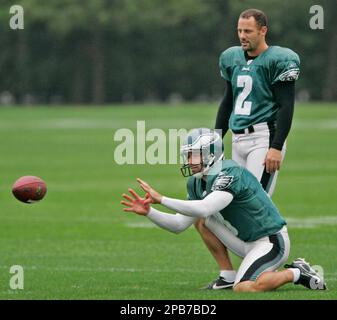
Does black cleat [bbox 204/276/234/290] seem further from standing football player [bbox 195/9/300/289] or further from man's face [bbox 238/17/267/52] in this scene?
man's face [bbox 238/17/267/52]

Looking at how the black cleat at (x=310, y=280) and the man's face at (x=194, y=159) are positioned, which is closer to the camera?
the man's face at (x=194, y=159)

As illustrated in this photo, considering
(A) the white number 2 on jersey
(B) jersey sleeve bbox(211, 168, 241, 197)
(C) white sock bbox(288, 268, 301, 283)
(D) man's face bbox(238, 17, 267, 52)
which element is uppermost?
(D) man's face bbox(238, 17, 267, 52)

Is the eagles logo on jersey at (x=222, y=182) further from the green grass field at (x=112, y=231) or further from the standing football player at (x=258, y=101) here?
the green grass field at (x=112, y=231)

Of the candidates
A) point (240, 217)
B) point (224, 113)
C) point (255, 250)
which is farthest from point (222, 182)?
point (224, 113)

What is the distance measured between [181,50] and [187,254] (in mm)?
60198

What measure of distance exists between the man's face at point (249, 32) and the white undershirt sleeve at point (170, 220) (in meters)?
1.46

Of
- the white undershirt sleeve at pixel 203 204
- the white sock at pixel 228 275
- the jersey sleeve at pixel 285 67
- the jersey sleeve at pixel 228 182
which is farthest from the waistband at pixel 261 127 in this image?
the white sock at pixel 228 275

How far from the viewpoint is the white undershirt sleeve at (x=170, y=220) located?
816 cm

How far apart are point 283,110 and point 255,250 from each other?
115cm

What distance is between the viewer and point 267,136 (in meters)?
9.03

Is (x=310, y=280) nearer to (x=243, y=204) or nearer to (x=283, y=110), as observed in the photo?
(x=243, y=204)

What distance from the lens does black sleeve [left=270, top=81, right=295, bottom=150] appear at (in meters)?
8.80

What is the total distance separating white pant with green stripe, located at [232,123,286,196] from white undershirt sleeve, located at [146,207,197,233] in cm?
73

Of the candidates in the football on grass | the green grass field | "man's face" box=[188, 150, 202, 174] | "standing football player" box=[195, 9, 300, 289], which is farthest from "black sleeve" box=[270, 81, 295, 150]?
the football on grass
